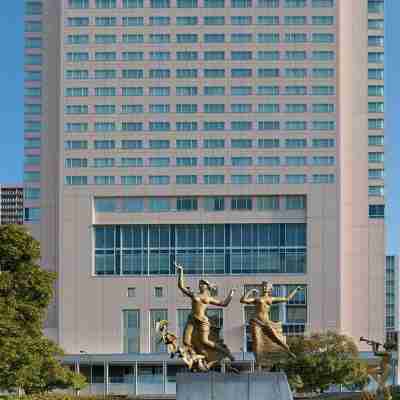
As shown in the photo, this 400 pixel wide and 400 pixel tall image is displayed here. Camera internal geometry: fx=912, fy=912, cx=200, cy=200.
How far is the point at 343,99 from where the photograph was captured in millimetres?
92438

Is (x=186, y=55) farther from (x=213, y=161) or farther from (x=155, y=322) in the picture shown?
(x=155, y=322)

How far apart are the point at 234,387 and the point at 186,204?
58975 millimetres

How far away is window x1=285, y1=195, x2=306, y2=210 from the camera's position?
90125 mm

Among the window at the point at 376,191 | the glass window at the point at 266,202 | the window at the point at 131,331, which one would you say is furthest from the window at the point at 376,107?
the window at the point at 131,331

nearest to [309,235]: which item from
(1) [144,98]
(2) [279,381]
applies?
(1) [144,98]

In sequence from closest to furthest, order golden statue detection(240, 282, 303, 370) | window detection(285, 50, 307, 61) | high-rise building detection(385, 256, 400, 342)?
golden statue detection(240, 282, 303, 370) < window detection(285, 50, 307, 61) < high-rise building detection(385, 256, 400, 342)

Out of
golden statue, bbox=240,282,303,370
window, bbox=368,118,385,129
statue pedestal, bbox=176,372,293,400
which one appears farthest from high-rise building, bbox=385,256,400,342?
statue pedestal, bbox=176,372,293,400

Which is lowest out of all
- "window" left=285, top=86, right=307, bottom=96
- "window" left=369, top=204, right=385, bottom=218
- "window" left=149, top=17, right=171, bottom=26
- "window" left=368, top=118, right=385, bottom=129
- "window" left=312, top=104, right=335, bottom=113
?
"window" left=369, top=204, right=385, bottom=218

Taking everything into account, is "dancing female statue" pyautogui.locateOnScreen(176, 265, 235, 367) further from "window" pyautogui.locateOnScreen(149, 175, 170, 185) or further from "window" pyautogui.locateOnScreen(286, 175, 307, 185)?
"window" pyautogui.locateOnScreen(286, 175, 307, 185)

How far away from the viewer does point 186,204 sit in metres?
90.2

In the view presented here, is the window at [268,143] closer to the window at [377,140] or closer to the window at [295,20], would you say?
the window at [377,140]

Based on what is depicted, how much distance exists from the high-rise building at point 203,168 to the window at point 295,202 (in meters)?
0.14

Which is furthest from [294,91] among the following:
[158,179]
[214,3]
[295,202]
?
[158,179]

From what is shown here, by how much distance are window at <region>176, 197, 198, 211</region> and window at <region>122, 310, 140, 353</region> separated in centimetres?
979
